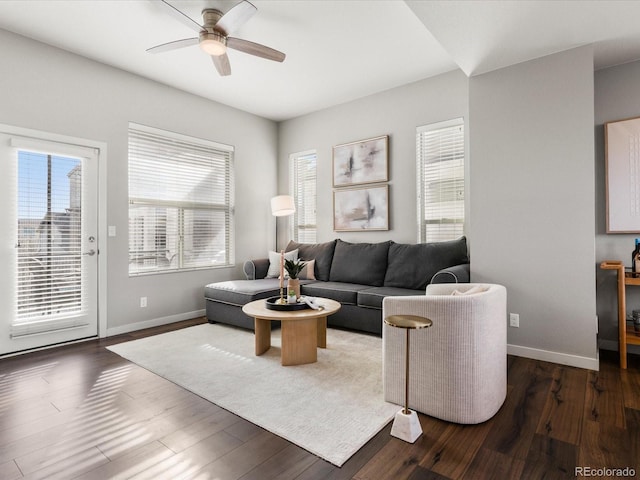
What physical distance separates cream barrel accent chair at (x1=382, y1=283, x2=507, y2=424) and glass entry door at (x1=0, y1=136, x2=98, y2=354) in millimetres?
3264

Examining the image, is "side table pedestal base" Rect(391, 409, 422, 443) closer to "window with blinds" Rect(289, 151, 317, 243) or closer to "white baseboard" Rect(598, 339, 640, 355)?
"white baseboard" Rect(598, 339, 640, 355)

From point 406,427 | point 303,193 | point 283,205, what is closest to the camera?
point 406,427

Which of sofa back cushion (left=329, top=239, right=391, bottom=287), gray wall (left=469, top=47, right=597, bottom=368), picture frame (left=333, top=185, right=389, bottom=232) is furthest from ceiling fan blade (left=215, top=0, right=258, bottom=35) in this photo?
sofa back cushion (left=329, top=239, right=391, bottom=287)

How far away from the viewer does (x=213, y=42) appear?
9.21ft

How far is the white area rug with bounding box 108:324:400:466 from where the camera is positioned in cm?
191

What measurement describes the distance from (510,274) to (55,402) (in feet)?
11.8

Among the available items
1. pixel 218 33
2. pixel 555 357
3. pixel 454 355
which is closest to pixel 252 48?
pixel 218 33

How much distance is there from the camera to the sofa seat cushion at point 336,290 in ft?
12.6

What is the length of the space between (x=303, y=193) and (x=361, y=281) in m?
1.98

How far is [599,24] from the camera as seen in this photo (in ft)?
8.20

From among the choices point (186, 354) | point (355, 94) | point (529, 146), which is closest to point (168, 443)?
point (186, 354)

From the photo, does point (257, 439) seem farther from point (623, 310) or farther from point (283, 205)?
point (283, 205)

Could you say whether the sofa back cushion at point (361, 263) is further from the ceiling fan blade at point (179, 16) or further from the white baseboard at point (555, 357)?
the ceiling fan blade at point (179, 16)

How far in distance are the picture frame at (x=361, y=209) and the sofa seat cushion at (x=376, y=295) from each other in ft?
3.63
